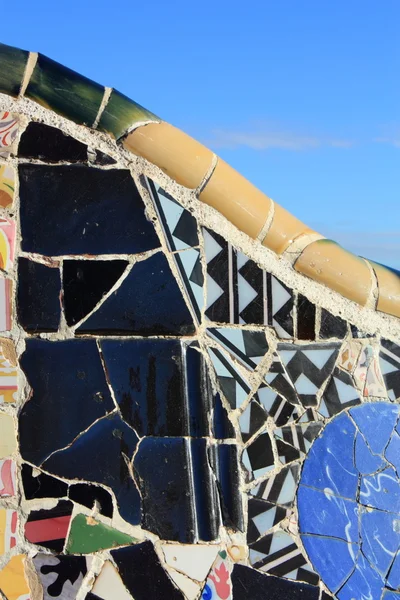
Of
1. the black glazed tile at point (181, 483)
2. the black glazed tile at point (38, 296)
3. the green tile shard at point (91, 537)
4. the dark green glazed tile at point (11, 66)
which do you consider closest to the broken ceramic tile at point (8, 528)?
the green tile shard at point (91, 537)

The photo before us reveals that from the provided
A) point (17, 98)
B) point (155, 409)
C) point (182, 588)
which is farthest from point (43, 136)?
point (182, 588)

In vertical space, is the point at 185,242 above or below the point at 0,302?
above

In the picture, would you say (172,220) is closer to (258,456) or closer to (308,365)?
(308,365)

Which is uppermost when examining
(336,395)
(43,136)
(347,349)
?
(43,136)

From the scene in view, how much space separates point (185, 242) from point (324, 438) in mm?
793

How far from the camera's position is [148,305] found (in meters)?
2.27

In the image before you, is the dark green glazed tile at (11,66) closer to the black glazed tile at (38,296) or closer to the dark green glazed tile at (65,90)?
the dark green glazed tile at (65,90)

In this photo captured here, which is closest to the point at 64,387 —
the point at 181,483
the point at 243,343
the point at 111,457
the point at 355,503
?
the point at 111,457

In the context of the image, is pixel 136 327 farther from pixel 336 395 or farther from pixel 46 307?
pixel 336 395

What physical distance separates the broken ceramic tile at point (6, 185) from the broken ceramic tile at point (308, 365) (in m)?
1.01

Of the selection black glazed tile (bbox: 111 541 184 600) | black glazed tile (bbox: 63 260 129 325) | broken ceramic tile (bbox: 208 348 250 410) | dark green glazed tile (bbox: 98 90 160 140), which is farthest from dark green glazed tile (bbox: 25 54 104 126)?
black glazed tile (bbox: 111 541 184 600)

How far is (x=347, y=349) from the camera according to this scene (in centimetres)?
226

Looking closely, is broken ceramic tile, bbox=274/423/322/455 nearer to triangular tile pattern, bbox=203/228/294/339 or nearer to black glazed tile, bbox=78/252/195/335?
triangular tile pattern, bbox=203/228/294/339

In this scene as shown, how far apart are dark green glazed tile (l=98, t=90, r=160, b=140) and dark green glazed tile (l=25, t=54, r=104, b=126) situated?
33 millimetres
